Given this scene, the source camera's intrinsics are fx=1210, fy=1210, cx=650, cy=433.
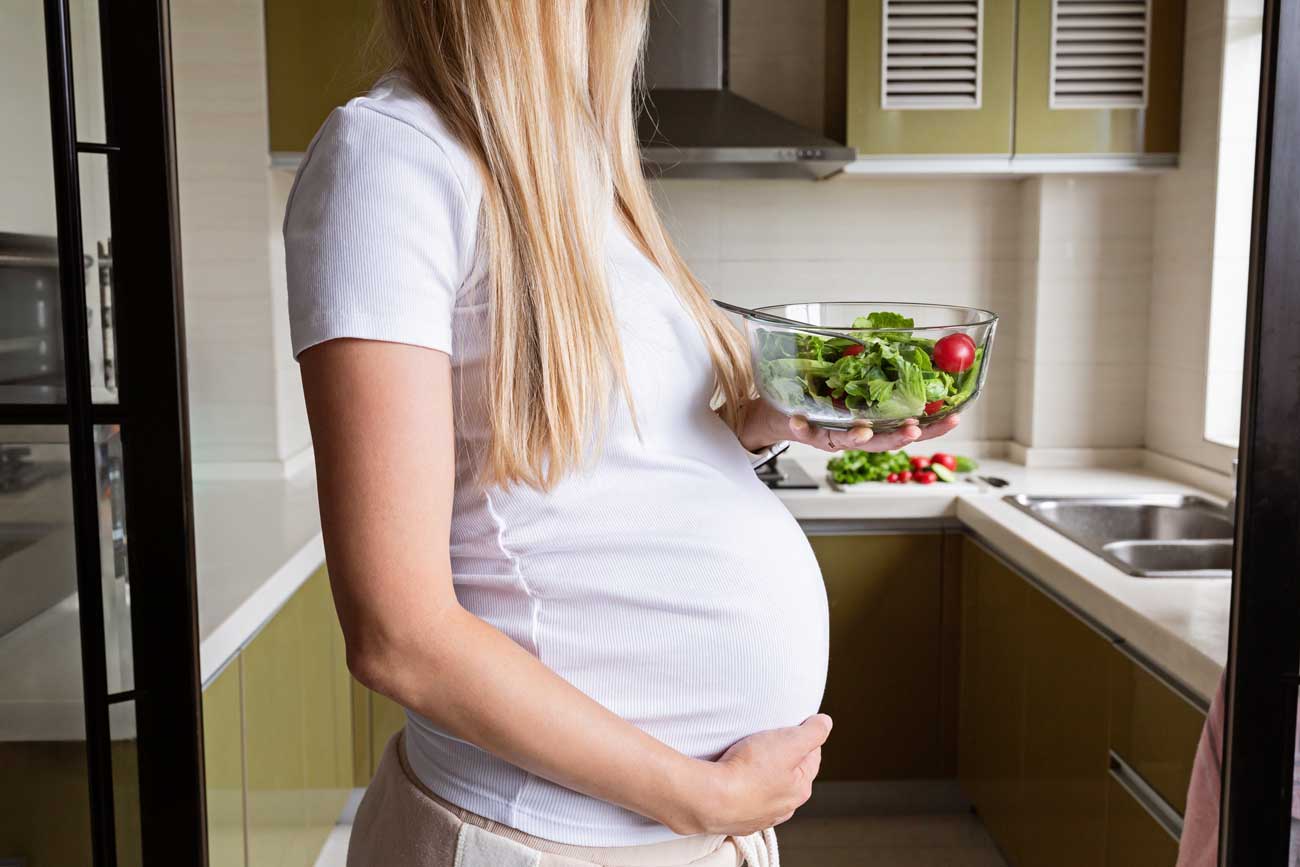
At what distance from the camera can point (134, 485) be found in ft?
3.12

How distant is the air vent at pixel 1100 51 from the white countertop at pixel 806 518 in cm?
88

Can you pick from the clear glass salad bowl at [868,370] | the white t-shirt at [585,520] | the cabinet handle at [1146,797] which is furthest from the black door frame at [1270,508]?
the cabinet handle at [1146,797]

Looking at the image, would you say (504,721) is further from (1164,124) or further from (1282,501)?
(1164,124)

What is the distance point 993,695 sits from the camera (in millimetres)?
2494

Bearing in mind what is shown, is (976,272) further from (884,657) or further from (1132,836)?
(1132,836)

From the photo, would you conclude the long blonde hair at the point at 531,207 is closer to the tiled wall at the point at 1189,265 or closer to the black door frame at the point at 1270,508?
the black door frame at the point at 1270,508

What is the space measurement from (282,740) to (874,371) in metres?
1.37

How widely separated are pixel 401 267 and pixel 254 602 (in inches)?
44.0

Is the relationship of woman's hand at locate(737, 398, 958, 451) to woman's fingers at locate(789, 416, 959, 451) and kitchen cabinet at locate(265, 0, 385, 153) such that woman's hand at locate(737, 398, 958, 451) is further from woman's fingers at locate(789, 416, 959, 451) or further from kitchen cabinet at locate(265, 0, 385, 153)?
kitchen cabinet at locate(265, 0, 385, 153)

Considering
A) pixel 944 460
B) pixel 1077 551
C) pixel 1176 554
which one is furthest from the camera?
pixel 944 460

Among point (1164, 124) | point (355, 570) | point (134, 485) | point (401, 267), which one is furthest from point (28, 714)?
point (1164, 124)

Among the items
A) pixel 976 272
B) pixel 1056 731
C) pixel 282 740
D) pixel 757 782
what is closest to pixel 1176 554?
pixel 1056 731

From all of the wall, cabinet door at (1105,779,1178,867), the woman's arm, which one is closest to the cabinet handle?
cabinet door at (1105,779,1178,867)

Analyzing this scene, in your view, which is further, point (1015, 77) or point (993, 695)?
point (1015, 77)
